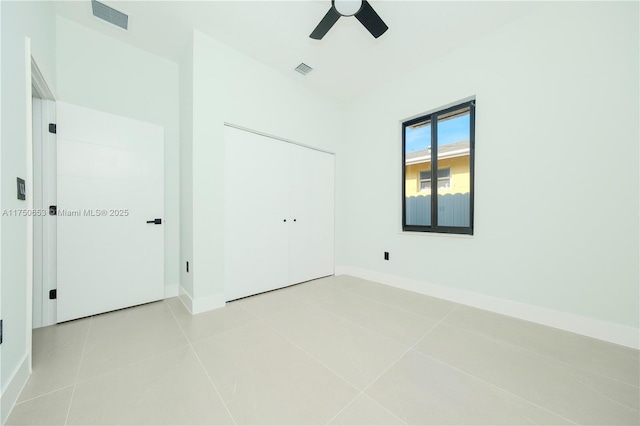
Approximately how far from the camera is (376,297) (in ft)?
8.89

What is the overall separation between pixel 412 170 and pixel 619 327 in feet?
7.31

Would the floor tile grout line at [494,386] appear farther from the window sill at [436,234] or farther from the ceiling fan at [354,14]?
the ceiling fan at [354,14]

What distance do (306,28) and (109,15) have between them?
1863mm

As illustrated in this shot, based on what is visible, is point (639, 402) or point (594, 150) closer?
point (639, 402)

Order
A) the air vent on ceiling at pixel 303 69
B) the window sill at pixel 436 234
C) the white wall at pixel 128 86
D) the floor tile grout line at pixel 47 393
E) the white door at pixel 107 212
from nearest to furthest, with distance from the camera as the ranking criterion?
the floor tile grout line at pixel 47 393
the white door at pixel 107 212
the white wall at pixel 128 86
the window sill at pixel 436 234
the air vent on ceiling at pixel 303 69

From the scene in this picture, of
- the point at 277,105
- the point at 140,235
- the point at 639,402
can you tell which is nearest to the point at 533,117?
the point at 639,402

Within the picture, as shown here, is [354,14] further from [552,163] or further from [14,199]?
[14,199]

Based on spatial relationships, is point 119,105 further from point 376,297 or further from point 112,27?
point 376,297

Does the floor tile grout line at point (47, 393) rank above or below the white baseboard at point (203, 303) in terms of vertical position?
below

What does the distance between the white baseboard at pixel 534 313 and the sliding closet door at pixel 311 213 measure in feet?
3.65

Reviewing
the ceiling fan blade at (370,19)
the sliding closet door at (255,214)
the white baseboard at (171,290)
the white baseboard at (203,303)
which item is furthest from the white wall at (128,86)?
the ceiling fan blade at (370,19)

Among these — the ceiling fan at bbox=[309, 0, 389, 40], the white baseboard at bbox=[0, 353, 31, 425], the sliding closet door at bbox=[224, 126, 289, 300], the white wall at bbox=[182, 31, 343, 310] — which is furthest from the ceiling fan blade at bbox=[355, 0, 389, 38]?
the white baseboard at bbox=[0, 353, 31, 425]

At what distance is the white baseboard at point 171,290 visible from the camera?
2.70 metres

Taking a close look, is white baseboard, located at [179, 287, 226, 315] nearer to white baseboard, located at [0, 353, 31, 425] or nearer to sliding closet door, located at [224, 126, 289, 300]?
sliding closet door, located at [224, 126, 289, 300]
